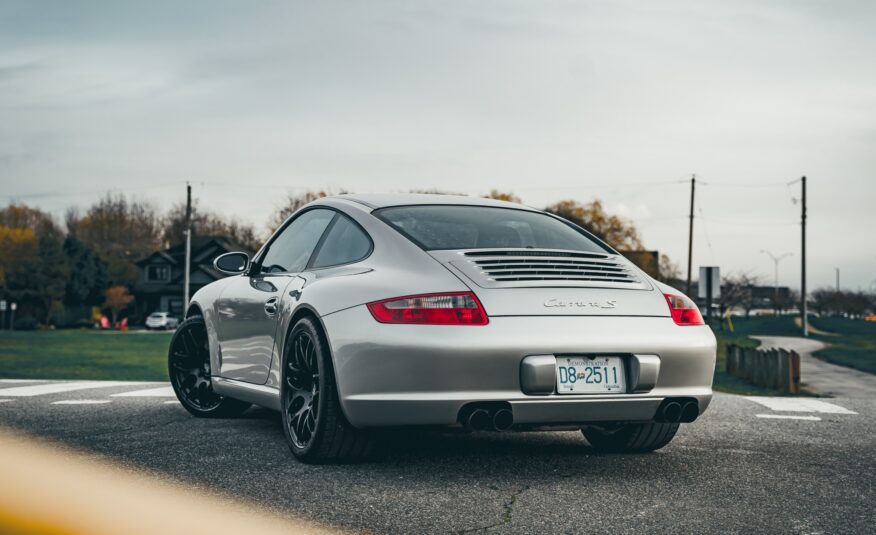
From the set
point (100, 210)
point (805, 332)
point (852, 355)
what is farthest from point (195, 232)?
point (852, 355)

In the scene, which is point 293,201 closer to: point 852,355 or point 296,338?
point 852,355

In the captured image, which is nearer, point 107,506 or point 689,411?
point 107,506

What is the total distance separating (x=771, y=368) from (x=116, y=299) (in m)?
77.4

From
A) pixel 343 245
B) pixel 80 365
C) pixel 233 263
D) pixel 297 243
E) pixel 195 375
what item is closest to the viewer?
pixel 343 245

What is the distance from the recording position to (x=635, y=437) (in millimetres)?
5465

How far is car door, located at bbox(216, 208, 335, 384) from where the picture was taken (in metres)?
5.60

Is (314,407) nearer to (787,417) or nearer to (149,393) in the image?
(787,417)

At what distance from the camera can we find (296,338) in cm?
507

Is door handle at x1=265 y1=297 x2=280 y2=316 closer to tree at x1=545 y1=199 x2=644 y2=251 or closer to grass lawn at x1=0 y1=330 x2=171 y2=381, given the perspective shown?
grass lawn at x1=0 y1=330 x2=171 y2=381

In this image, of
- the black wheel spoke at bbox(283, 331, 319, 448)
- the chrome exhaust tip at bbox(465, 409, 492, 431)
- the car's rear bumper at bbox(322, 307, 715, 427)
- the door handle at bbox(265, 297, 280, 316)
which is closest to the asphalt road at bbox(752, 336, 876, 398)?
the car's rear bumper at bbox(322, 307, 715, 427)

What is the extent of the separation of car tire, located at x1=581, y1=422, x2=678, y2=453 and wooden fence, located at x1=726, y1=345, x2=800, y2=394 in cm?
1418

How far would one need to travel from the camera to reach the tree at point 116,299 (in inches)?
3477

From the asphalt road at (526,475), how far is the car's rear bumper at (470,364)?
357mm

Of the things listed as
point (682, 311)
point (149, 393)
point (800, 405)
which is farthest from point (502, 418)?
point (149, 393)
